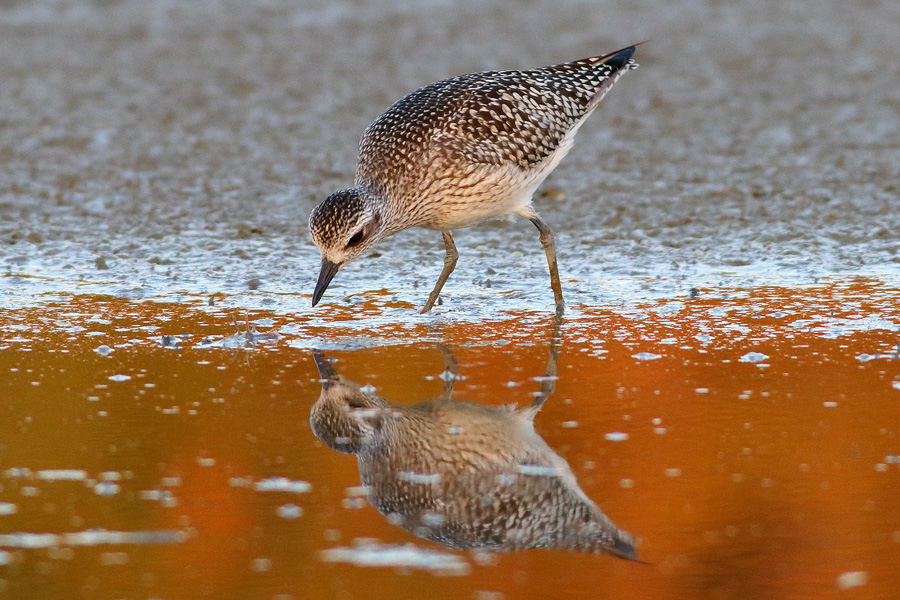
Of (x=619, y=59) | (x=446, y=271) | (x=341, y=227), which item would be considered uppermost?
(x=619, y=59)

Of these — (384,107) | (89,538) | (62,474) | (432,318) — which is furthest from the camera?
(384,107)

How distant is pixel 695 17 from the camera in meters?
16.3

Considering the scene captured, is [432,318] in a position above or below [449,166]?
below

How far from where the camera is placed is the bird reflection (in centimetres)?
425

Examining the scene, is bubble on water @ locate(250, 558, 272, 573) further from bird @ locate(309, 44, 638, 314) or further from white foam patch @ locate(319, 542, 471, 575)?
bird @ locate(309, 44, 638, 314)

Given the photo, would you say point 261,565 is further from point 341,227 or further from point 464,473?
point 341,227

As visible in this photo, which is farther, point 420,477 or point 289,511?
point 420,477

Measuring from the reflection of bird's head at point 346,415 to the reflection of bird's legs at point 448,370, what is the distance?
292 millimetres

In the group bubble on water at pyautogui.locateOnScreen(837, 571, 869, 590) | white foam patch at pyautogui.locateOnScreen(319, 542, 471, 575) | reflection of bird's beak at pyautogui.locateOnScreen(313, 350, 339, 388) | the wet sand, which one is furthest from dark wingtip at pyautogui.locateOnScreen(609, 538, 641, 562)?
the wet sand

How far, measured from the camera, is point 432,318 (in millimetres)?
7070

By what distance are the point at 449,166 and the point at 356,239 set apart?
768 mm

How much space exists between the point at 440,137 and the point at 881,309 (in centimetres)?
258

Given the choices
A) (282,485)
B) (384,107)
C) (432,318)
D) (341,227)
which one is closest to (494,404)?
(282,485)

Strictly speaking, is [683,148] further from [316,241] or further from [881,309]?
[316,241]
